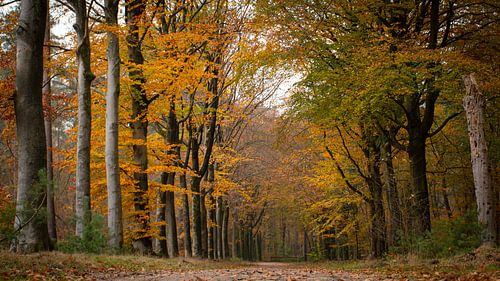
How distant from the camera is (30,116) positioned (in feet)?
25.7

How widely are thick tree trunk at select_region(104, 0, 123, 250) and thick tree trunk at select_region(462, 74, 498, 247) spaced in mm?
9074

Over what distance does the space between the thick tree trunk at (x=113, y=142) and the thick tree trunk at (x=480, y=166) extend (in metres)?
9.07

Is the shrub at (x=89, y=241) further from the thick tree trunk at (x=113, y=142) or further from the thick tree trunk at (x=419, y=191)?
the thick tree trunk at (x=419, y=191)

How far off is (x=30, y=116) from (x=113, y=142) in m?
3.94

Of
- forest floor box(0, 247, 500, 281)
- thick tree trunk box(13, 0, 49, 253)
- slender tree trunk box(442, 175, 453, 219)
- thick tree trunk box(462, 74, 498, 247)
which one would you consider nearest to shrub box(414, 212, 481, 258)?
thick tree trunk box(462, 74, 498, 247)

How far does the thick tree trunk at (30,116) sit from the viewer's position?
24.7 ft

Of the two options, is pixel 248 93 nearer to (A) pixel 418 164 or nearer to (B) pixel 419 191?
(A) pixel 418 164

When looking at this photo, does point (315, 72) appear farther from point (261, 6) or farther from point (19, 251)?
point (19, 251)

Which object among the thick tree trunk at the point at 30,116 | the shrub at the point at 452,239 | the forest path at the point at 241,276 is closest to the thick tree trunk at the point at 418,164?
the shrub at the point at 452,239

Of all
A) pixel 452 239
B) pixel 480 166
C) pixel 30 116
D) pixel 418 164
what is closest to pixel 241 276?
pixel 30 116

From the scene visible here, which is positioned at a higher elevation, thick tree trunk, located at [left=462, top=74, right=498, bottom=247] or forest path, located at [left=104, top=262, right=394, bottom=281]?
thick tree trunk, located at [left=462, top=74, right=498, bottom=247]

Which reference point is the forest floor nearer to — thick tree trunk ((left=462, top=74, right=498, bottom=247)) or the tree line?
the tree line

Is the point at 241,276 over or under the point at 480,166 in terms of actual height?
under

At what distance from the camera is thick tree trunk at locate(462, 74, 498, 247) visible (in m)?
9.74
